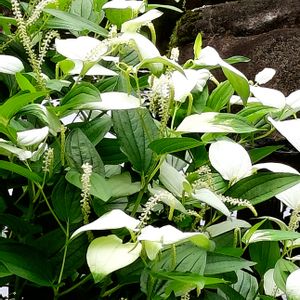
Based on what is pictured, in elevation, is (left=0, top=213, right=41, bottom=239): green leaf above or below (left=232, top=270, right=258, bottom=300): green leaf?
above

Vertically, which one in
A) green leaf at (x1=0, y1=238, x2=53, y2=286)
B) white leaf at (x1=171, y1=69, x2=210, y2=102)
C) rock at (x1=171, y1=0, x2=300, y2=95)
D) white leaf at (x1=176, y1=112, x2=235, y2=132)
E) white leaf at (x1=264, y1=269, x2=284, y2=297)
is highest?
white leaf at (x1=171, y1=69, x2=210, y2=102)

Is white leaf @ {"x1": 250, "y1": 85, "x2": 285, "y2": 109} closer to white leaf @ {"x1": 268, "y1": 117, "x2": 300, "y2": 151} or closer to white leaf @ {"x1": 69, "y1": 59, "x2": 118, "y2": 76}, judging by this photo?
white leaf @ {"x1": 268, "y1": 117, "x2": 300, "y2": 151}

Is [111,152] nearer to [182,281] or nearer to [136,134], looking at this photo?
[136,134]

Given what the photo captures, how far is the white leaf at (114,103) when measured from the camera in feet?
1.90

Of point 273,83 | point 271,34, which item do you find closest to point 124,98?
point 273,83

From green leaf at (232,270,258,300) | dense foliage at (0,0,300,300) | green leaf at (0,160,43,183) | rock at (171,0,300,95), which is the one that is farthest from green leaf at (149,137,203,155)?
rock at (171,0,300,95)

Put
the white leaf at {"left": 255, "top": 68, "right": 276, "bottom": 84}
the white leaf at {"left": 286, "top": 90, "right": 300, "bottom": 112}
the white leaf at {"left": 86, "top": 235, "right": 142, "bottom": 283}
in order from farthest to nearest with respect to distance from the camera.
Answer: the white leaf at {"left": 255, "top": 68, "right": 276, "bottom": 84} → the white leaf at {"left": 286, "top": 90, "right": 300, "bottom": 112} → the white leaf at {"left": 86, "top": 235, "right": 142, "bottom": 283}

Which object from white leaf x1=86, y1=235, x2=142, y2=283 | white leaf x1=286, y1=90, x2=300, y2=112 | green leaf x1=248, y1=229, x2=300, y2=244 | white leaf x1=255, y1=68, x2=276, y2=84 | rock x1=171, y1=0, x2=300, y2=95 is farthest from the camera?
rock x1=171, y1=0, x2=300, y2=95

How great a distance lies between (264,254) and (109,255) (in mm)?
259

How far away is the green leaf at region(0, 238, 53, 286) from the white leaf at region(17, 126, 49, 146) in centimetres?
9

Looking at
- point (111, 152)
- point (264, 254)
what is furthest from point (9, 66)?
point (264, 254)

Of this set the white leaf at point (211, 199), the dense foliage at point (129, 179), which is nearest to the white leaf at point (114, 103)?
the dense foliage at point (129, 179)

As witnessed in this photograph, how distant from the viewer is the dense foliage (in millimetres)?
555

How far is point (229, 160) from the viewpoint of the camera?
2.07 feet
